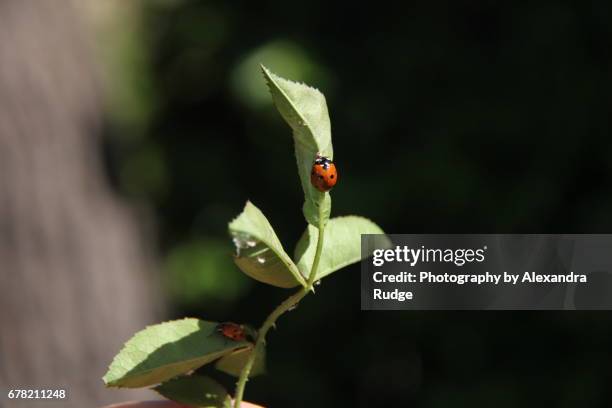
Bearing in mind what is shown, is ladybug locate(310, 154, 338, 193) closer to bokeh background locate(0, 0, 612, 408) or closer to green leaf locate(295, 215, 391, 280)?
green leaf locate(295, 215, 391, 280)

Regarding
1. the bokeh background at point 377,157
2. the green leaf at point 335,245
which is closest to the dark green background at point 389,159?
the bokeh background at point 377,157

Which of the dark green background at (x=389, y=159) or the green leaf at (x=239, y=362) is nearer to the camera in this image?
the green leaf at (x=239, y=362)

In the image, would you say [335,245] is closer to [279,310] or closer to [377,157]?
[279,310]

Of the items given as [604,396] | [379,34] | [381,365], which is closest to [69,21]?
[379,34]

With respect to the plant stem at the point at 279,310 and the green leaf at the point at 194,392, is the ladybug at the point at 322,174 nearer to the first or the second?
the plant stem at the point at 279,310

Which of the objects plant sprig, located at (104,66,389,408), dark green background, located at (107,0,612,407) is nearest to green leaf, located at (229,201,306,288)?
plant sprig, located at (104,66,389,408)
